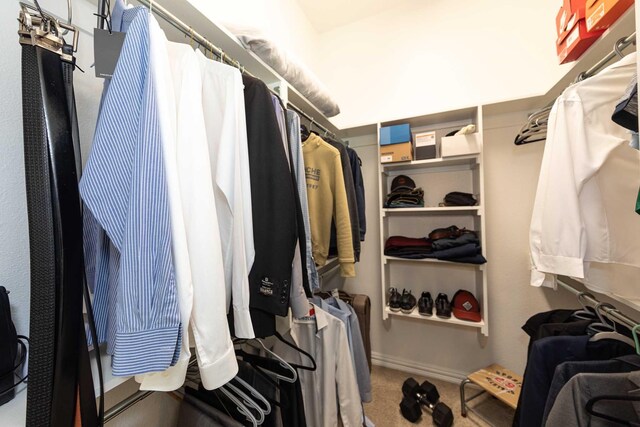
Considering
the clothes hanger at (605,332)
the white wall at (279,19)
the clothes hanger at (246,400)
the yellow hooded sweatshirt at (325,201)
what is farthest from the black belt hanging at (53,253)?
the clothes hanger at (605,332)

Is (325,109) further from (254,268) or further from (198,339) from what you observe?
(198,339)

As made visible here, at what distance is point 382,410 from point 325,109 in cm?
193

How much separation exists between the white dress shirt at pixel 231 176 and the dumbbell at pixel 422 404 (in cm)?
140

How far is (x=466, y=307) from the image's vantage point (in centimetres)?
154

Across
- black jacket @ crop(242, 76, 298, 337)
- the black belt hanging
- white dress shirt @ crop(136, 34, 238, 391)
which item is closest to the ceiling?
black jacket @ crop(242, 76, 298, 337)

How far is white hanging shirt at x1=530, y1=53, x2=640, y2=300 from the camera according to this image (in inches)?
31.9

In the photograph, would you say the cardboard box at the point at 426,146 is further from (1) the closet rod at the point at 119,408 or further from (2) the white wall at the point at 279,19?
(1) the closet rod at the point at 119,408

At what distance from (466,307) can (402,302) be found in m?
0.39

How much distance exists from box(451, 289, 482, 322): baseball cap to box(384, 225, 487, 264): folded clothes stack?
29cm

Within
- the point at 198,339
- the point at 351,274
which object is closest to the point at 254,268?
the point at 198,339

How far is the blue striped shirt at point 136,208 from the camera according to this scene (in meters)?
0.39

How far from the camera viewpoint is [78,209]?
42 cm

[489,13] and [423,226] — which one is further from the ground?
[489,13]

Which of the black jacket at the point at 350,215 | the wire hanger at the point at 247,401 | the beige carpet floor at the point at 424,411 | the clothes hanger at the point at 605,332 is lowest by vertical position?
the beige carpet floor at the point at 424,411
